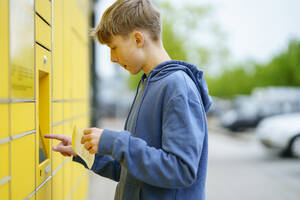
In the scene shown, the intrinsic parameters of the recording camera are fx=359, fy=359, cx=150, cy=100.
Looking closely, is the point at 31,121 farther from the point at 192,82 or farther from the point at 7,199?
the point at 192,82

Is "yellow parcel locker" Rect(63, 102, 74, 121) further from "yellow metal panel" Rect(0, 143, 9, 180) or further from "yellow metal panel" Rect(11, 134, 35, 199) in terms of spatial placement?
"yellow metal panel" Rect(0, 143, 9, 180)

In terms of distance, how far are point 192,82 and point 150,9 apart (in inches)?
14.3

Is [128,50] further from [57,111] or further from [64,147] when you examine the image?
[57,111]

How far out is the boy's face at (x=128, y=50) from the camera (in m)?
1.50

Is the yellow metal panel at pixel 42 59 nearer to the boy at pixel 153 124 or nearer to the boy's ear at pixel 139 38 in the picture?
the boy at pixel 153 124

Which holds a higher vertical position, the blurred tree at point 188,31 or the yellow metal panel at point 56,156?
the blurred tree at point 188,31

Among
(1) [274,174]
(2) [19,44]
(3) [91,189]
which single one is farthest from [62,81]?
(1) [274,174]

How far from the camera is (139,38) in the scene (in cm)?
149

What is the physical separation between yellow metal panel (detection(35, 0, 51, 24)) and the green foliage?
2550 cm

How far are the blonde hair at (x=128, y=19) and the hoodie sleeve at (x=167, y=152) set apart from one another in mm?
389

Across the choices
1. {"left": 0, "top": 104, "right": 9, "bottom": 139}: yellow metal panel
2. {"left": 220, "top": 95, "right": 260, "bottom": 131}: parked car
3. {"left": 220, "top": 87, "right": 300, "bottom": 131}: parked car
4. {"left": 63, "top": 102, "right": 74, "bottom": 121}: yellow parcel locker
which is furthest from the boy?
{"left": 220, "top": 95, "right": 260, "bottom": 131}: parked car

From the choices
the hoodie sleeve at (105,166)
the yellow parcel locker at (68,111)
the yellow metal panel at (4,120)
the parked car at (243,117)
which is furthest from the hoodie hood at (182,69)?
the parked car at (243,117)

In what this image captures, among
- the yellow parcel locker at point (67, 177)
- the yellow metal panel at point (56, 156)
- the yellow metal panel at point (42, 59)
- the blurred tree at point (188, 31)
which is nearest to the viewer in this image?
the yellow metal panel at point (42, 59)

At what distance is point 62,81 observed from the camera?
228 cm
